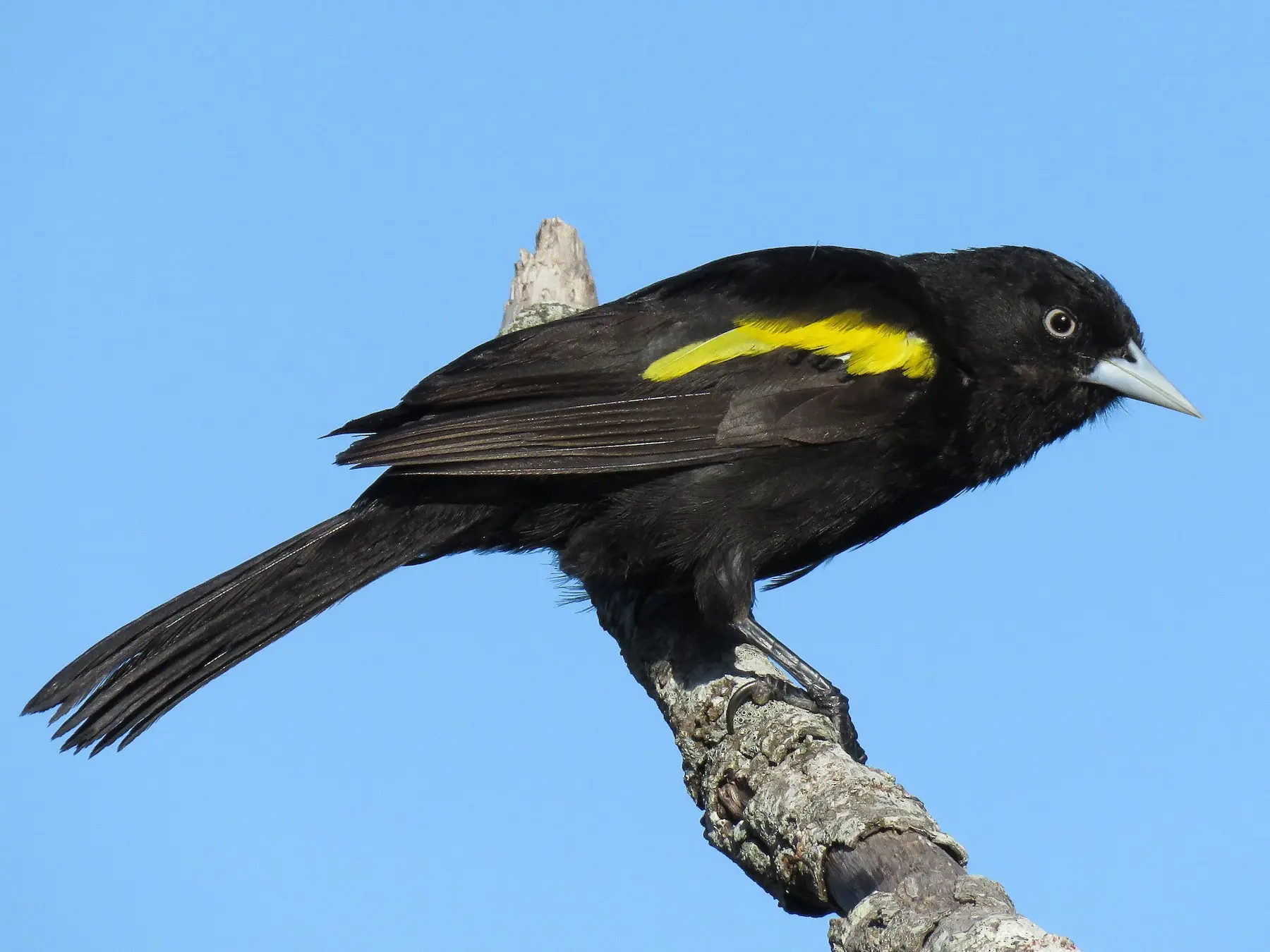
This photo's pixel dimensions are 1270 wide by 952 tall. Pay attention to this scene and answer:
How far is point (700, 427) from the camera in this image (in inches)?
179

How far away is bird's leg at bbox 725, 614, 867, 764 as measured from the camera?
13.8 ft

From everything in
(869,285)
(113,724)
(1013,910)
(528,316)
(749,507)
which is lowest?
(1013,910)

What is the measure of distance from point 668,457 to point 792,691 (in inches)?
36.2

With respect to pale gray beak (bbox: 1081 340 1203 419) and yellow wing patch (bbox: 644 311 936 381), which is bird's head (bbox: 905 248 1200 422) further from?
yellow wing patch (bbox: 644 311 936 381)

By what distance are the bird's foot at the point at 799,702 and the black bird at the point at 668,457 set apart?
1cm

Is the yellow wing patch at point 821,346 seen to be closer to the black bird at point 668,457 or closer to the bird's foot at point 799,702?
the black bird at point 668,457

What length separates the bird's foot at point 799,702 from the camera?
4180 mm

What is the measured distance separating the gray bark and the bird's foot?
0.04 m

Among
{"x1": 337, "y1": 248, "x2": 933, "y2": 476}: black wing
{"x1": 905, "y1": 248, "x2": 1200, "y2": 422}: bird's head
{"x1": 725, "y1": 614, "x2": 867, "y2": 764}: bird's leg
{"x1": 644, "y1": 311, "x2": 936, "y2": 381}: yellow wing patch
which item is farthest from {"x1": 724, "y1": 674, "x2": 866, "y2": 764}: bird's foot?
{"x1": 905, "y1": 248, "x2": 1200, "y2": 422}: bird's head

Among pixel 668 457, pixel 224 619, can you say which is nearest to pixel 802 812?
pixel 668 457

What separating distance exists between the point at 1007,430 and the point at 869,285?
774 mm

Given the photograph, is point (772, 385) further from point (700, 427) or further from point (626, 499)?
point (626, 499)

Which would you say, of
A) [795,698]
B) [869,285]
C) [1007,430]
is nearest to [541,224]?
[869,285]

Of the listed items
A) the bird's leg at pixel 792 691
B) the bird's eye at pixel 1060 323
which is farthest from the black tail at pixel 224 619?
the bird's eye at pixel 1060 323
